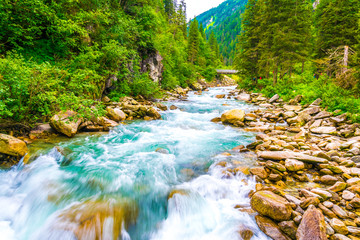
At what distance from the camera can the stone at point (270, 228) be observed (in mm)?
3000

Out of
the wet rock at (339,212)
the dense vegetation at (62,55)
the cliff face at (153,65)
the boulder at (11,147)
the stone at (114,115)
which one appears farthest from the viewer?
the cliff face at (153,65)

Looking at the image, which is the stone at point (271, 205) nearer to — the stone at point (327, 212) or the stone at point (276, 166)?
the stone at point (327, 212)

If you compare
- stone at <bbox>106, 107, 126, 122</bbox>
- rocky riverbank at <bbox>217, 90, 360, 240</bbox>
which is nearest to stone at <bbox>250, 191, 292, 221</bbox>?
rocky riverbank at <bbox>217, 90, 360, 240</bbox>

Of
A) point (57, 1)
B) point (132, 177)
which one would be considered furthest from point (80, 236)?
point (57, 1)

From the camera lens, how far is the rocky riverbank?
2930 millimetres

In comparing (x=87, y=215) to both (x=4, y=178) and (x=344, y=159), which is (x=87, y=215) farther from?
(x=344, y=159)

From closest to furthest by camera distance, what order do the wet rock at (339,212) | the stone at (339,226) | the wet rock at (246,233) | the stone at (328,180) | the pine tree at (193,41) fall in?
the stone at (339,226)
the wet rock at (339,212)
the wet rock at (246,233)
the stone at (328,180)
the pine tree at (193,41)

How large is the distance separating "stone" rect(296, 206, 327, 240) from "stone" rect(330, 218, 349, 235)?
19cm

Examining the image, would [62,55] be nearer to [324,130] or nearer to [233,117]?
[233,117]

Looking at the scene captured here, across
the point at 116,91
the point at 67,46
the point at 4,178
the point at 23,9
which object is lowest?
the point at 4,178

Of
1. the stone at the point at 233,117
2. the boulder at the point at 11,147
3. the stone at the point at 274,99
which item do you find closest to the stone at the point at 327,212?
the stone at the point at 233,117

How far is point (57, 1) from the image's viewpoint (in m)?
8.31

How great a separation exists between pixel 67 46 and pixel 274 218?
38.5 ft

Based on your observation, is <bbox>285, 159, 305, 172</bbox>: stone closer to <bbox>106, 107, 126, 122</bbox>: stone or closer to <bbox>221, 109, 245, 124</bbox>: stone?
<bbox>221, 109, 245, 124</bbox>: stone
